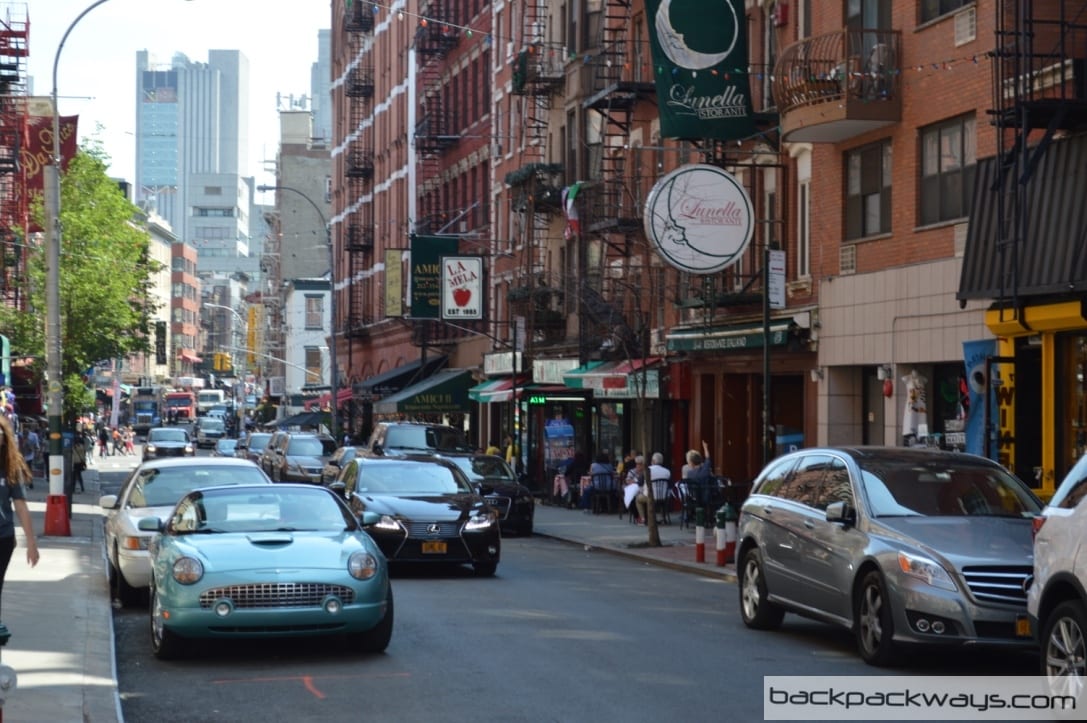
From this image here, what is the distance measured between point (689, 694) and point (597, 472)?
1038 inches

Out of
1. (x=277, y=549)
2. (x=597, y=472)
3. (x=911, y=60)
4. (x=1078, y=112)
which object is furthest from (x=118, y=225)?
(x=277, y=549)

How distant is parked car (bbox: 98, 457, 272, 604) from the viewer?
666 inches

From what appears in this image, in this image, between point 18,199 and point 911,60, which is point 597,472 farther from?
point 18,199

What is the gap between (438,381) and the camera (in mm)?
55438

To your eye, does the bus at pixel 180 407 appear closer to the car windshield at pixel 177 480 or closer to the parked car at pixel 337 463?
the parked car at pixel 337 463

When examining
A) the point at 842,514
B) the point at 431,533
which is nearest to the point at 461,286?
the point at 431,533

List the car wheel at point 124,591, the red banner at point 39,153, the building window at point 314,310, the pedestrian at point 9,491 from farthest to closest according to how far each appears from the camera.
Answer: the building window at point 314,310 < the red banner at point 39,153 < the car wheel at point 124,591 < the pedestrian at point 9,491

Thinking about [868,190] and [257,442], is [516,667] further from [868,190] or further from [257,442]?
[257,442]

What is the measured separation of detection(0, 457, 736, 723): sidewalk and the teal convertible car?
0.72 meters

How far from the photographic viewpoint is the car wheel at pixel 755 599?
1507 cm

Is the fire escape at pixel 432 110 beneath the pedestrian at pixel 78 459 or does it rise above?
above

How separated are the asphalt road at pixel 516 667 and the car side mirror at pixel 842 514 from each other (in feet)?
3.63

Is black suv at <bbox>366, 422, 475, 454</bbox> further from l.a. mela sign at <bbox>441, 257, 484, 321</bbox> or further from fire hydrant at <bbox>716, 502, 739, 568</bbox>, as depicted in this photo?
l.a. mela sign at <bbox>441, 257, 484, 321</bbox>

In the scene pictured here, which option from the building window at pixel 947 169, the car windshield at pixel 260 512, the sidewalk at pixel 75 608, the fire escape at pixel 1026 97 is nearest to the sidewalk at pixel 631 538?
the sidewalk at pixel 75 608
